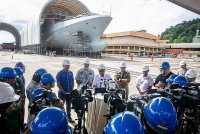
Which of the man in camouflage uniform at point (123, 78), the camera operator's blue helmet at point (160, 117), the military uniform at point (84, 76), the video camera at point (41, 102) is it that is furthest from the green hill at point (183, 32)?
the camera operator's blue helmet at point (160, 117)

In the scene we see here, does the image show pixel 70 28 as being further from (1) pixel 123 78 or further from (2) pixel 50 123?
(2) pixel 50 123

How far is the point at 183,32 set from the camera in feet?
305

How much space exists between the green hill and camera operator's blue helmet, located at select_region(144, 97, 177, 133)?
308 feet

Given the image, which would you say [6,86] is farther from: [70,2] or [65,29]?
[70,2]

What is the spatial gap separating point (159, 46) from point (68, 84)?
3266 inches

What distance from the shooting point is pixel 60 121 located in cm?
176

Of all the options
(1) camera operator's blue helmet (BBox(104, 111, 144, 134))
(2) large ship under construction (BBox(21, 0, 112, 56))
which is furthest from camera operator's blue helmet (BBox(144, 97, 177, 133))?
(2) large ship under construction (BBox(21, 0, 112, 56))

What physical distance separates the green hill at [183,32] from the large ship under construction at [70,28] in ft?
173

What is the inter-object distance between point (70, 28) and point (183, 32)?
64.4 metres

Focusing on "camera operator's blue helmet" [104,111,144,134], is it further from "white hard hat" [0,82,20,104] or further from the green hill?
the green hill

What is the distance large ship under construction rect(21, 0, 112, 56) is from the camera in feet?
150

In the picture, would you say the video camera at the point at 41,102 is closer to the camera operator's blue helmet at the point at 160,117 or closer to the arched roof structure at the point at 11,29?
the camera operator's blue helmet at the point at 160,117

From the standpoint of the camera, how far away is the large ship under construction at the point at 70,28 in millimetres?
45719

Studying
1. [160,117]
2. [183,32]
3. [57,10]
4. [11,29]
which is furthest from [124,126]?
[11,29]
